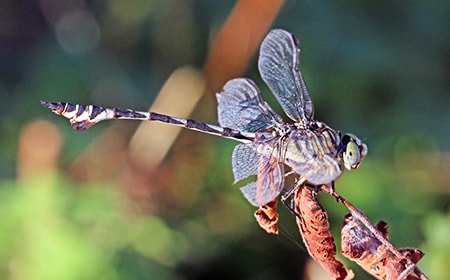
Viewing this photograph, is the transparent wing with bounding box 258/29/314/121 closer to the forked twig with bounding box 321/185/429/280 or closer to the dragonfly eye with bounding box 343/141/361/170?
the dragonfly eye with bounding box 343/141/361/170

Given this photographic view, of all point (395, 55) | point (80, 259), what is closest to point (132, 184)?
point (80, 259)

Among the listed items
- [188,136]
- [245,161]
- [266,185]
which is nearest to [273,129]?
[245,161]

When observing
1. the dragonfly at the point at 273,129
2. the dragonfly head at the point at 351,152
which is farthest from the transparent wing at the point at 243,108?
the dragonfly head at the point at 351,152

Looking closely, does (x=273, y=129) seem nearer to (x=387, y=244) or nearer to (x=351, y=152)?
(x=351, y=152)

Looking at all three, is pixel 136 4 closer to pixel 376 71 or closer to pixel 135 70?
pixel 135 70

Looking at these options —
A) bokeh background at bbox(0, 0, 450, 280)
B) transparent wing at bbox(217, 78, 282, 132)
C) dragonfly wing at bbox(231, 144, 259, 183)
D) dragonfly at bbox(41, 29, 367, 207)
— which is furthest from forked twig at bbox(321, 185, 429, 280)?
bokeh background at bbox(0, 0, 450, 280)
